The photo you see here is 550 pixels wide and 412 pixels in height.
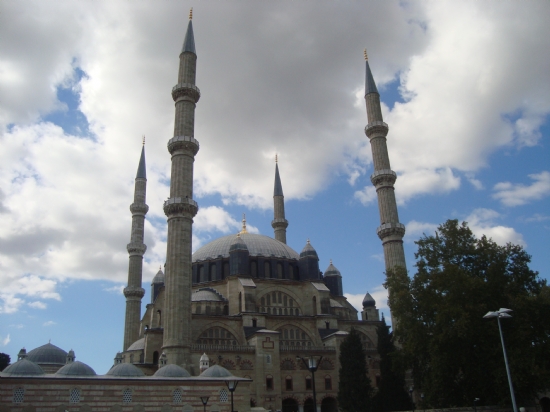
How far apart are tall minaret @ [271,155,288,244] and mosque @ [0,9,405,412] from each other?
513 cm

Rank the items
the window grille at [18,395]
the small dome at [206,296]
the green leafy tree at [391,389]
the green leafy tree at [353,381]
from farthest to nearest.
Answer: the small dome at [206,296] < the green leafy tree at [391,389] < the green leafy tree at [353,381] < the window grille at [18,395]

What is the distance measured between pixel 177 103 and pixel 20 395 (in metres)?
23.2

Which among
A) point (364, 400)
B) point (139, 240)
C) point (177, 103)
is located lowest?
point (364, 400)

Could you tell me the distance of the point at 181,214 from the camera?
34781 millimetres

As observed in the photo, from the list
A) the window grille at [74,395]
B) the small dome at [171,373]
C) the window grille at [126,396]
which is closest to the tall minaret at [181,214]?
the small dome at [171,373]

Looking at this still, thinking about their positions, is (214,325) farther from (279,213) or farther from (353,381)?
(279,213)

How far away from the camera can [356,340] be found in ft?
101

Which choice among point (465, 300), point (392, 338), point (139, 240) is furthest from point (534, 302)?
point (139, 240)

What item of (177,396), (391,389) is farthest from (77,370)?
(391,389)

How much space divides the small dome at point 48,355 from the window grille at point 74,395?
46.8ft

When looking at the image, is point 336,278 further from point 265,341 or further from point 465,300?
point 465,300

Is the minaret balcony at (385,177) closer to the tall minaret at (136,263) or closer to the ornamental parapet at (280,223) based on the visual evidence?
the ornamental parapet at (280,223)

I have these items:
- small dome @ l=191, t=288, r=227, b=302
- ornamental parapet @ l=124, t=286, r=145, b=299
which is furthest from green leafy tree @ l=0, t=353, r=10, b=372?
small dome @ l=191, t=288, r=227, b=302

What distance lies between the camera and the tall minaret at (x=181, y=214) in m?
31.6
